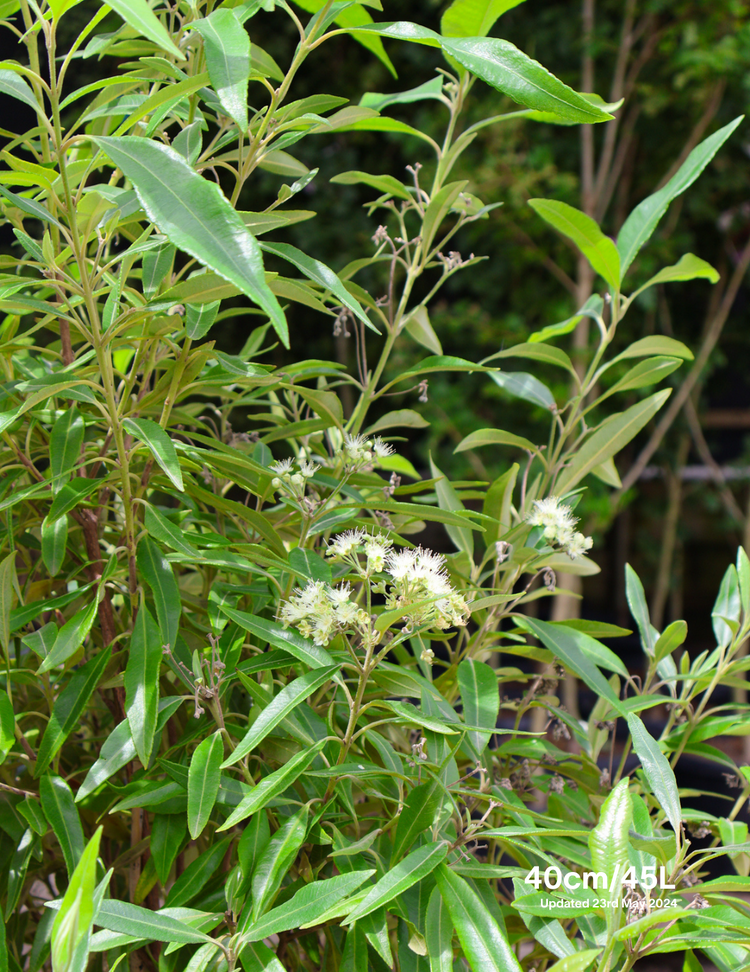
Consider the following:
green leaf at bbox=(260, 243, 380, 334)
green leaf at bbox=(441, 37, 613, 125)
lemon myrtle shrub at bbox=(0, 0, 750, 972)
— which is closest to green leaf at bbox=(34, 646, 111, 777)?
lemon myrtle shrub at bbox=(0, 0, 750, 972)

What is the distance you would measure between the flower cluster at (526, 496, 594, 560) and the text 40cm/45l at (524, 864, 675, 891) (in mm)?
182

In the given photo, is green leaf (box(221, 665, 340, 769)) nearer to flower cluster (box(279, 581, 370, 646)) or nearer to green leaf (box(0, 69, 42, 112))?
flower cluster (box(279, 581, 370, 646))

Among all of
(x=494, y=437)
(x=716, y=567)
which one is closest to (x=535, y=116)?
(x=494, y=437)

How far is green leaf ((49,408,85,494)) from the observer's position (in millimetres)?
417

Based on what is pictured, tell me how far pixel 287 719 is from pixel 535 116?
1.21 feet

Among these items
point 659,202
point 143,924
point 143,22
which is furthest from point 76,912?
point 659,202

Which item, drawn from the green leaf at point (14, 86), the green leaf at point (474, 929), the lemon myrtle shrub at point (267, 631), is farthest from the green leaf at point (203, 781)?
the green leaf at point (14, 86)

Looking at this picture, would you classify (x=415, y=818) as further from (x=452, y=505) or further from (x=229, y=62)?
(x=229, y=62)

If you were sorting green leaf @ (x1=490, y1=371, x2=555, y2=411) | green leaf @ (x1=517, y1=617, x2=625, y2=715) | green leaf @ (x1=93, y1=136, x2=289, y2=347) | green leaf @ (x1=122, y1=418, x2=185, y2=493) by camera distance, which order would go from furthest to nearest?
green leaf @ (x1=490, y1=371, x2=555, y2=411) < green leaf @ (x1=517, y1=617, x2=625, y2=715) < green leaf @ (x1=122, y1=418, x2=185, y2=493) < green leaf @ (x1=93, y1=136, x2=289, y2=347)

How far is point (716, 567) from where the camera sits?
3.51 meters

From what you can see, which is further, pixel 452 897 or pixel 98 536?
pixel 98 536

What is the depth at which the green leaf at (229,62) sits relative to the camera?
0.97ft

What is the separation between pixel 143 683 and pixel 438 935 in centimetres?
18

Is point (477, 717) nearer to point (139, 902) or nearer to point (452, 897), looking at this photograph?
point (452, 897)
